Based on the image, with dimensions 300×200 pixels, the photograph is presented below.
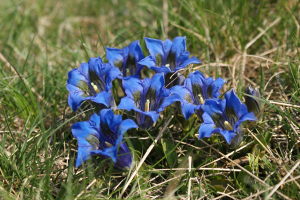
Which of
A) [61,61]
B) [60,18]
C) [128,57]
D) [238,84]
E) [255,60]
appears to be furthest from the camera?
[60,18]

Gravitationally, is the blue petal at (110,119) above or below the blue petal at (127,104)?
below

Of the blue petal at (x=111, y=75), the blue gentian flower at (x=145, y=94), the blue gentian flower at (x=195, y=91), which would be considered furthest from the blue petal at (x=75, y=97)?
the blue gentian flower at (x=195, y=91)

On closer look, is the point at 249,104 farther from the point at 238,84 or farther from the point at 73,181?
the point at 73,181

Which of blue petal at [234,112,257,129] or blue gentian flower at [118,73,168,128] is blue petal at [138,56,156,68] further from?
blue petal at [234,112,257,129]

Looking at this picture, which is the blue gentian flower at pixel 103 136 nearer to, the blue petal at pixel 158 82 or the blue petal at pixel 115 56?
the blue petal at pixel 158 82

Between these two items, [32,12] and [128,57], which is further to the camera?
[32,12]

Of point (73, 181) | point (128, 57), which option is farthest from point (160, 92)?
point (73, 181)

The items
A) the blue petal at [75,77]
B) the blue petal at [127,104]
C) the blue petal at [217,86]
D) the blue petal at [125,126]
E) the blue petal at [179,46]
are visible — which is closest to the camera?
the blue petal at [125,126]
